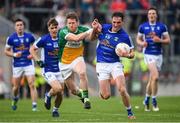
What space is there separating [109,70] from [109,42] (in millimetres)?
689

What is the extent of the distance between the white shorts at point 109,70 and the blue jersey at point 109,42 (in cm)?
11

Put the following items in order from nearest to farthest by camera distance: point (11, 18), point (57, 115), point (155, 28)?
point (57, 115) < point (155, 28) < point (11, 18)

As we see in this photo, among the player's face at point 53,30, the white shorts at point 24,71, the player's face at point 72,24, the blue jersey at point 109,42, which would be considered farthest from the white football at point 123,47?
the white shorts at point 24,71

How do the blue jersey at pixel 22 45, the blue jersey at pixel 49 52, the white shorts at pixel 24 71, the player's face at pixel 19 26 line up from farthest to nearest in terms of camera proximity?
the blue jersey at pixel 22 45 → the white shorts at pixel 24 71 → the player's face at pixel 19 26 → the blue jersey at pixel 49 52

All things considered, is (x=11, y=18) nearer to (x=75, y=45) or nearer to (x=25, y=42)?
(x=25, y=42)

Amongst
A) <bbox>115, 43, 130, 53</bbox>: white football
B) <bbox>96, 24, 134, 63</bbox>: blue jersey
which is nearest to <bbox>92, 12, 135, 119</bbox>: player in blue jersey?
<bbox>96, 24, 134, 63</bbox>: blue jersey

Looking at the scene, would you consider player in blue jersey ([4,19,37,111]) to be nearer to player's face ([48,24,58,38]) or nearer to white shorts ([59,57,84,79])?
player's face ([48,24,58,38])

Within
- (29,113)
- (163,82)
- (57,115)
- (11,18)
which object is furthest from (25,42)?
(163,82)

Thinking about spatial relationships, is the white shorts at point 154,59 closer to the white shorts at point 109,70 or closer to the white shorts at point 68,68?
the white shorts at point 68,68

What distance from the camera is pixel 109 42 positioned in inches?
864

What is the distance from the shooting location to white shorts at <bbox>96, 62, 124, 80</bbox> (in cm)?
2173

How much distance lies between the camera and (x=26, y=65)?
91.5 ft

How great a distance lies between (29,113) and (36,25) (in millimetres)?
13456

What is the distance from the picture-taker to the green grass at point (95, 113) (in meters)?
21.4
